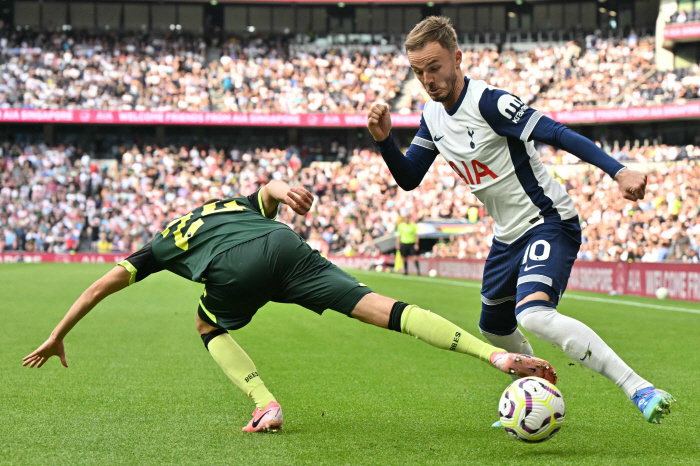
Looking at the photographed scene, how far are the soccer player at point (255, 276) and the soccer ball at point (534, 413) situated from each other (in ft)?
1.04

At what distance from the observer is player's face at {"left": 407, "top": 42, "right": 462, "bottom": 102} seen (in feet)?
14.9

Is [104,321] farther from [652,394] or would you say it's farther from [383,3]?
[383,3]

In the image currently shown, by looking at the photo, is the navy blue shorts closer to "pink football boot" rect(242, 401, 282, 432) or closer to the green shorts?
the green shorts

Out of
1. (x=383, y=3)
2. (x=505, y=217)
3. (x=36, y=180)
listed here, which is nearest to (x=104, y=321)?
(x=505, y=217)

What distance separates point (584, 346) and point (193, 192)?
3265cm

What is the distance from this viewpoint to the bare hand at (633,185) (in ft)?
12.7

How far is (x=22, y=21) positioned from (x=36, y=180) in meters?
10.5

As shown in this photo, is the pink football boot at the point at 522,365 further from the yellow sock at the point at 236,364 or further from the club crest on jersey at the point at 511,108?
the yellow sock at the point at 236,364

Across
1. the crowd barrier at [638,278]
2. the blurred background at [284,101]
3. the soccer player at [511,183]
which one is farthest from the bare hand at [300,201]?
the blurred background at [284,101]

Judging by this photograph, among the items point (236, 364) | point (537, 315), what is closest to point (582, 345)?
point (537, 315)

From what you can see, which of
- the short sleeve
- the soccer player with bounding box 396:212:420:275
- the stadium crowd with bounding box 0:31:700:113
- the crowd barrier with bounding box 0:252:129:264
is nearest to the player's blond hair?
the short sleeve

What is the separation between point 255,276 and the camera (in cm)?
439

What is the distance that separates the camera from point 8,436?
4.46 m

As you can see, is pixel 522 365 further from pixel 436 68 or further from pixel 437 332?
pixel 436 68
